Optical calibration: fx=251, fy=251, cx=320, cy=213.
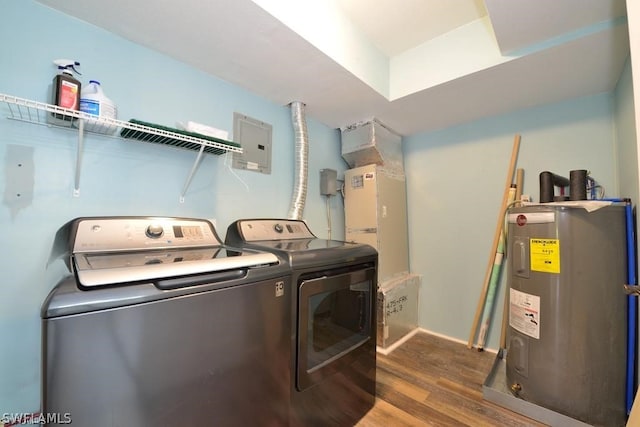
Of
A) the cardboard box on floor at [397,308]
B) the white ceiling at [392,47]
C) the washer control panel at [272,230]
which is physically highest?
the white ceiling at [392,47]

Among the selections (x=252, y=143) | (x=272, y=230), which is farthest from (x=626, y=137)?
(x=252, y=143)

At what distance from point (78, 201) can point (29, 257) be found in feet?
0.97

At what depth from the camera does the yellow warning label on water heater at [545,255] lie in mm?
1453

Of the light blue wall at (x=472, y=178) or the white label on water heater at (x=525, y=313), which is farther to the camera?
the light blue wall at (x=472, y=178)

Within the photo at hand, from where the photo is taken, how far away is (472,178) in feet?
7.89

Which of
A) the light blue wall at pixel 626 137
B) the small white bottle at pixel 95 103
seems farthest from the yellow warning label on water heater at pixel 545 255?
the small white bottle at pixel 95 103

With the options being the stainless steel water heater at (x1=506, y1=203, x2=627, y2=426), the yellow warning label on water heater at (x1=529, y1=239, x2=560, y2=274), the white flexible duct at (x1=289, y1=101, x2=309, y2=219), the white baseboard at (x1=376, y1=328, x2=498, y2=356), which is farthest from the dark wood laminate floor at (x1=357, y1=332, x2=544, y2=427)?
the white flexible duct at (x1=289, y1=101, x2=309, y2=219)

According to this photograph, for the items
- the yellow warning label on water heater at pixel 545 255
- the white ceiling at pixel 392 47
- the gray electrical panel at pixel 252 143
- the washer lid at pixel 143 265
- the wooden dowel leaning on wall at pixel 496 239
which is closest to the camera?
the washer lid at pixel 143 265

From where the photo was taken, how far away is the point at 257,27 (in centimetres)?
129

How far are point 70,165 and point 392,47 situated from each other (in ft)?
7.19

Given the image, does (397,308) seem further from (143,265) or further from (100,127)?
(100,127)

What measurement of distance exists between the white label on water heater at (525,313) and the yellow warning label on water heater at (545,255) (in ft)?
0.61

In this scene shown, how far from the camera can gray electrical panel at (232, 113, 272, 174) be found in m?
1.83

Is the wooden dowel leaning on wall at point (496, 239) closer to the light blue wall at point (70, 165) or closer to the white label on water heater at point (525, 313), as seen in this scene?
the white label on water heater at point (525, 313)
